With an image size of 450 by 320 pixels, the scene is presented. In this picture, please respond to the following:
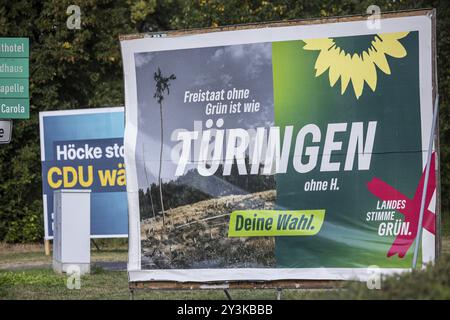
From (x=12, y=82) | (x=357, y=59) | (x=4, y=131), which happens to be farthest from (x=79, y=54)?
(x=357, y=59)

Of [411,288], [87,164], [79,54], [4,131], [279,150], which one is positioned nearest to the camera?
[411,288]

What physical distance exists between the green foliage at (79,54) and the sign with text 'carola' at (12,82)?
14.5 meters

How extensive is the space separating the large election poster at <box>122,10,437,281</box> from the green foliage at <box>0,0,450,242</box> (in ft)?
52.1

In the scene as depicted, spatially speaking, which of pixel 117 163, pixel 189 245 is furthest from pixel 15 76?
pixel 117 163

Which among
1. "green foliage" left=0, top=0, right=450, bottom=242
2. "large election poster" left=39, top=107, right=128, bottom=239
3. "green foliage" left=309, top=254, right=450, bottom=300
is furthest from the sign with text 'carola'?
"green foliage" left=0, top=0, right=450, bottom=242

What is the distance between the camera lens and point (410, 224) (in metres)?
9.75

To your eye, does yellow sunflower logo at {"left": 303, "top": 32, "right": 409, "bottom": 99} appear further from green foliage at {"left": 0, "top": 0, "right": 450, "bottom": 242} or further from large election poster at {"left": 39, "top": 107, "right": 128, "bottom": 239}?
green foliage at {"left": 0, "top": 0, "right": 450, "bottom": 242}

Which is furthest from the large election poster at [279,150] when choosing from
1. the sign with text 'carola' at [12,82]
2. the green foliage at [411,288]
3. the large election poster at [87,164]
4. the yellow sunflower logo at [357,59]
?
Result: the large election poster at [87,164]

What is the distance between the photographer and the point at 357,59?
32.5ft

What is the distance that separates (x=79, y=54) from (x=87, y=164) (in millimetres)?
7961

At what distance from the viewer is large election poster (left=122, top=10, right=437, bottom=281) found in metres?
9.77

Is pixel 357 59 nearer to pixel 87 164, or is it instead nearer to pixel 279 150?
pixel 279 150

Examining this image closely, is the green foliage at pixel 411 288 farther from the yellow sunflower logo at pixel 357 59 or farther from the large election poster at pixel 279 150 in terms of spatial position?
the yellow sunflower logo at pixel 357 59

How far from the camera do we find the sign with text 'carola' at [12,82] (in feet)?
38.9
